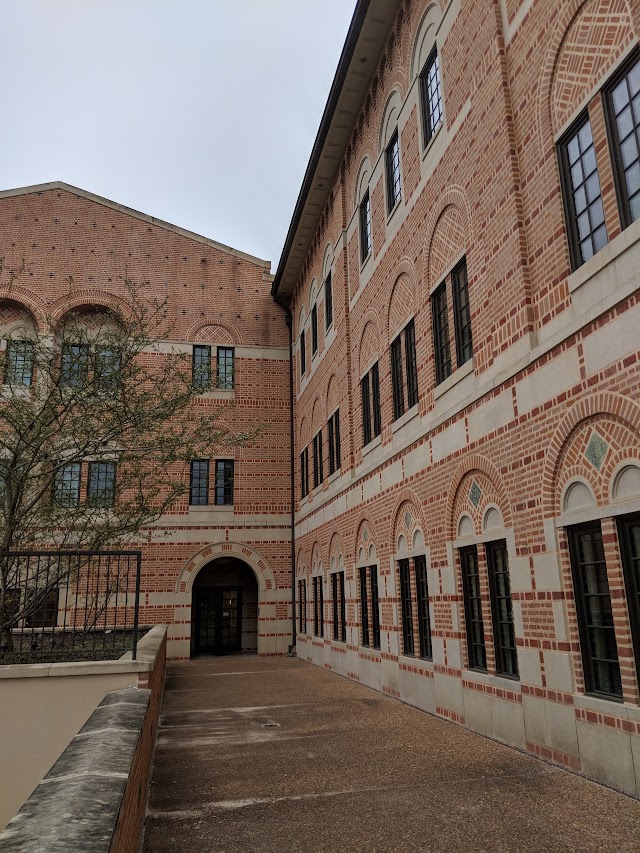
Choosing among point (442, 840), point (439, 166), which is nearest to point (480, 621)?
point (442, 840)

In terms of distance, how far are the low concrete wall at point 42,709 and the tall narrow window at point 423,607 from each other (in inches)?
191

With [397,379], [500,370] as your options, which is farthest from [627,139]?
[397,379]

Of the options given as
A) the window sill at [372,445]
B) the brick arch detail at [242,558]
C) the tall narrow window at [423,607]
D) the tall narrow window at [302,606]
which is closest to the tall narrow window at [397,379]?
the window sill at [372,445]

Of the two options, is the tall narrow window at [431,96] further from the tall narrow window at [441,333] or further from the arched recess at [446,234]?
the tall narrow window at [441,333]

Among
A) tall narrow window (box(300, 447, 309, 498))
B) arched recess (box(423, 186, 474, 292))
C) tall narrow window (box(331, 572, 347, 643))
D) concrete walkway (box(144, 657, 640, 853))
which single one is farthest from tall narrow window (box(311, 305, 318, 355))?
concrete walkway (box(144, 657, 640, 853))

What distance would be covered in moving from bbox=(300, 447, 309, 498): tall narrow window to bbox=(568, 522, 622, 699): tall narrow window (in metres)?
14.5

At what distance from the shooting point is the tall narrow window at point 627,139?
20.0 ft

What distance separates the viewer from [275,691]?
13.1 meters

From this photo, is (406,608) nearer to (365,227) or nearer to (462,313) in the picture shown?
(462,313)

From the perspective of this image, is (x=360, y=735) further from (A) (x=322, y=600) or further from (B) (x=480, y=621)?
(A) (x=322, y=600)

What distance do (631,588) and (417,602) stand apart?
17.8ft

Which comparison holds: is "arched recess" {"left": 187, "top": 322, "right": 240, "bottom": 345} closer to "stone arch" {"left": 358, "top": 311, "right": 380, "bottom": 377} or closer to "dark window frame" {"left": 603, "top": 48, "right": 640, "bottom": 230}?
"stone arch" {"left": 358, "top": 311, "right": 380, "bottom": 377}

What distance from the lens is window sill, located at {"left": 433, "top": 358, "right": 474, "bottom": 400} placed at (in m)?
9.11

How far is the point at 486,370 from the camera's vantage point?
858 centimetres
